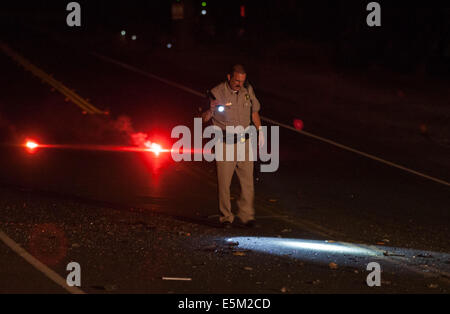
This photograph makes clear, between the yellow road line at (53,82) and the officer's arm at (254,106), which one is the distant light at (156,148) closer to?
the yellow road line at (53,82)

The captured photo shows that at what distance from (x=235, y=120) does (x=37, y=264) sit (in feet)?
10.2

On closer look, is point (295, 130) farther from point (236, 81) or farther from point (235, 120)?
point (236, 81)

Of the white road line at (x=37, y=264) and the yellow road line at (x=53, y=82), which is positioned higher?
the yellow road line at (x=53, y=82)

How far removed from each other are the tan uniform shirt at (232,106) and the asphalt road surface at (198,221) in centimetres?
129

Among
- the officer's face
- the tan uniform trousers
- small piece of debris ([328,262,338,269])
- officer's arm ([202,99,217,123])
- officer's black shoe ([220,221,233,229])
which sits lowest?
small piece of debris ([328,262,338,269])

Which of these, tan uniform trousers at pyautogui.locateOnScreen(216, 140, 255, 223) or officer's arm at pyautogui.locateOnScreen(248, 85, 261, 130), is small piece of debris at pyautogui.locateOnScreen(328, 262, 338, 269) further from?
officer's arm at pyautogui.locateOnScreen(248, 85, 261, 130)

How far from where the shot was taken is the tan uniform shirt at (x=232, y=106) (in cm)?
1045

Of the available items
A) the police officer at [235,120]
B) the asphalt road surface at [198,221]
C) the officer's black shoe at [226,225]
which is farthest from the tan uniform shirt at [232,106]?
the asphalt road surface at [198,221]

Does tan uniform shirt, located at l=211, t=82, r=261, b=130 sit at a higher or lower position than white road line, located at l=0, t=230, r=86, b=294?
higher

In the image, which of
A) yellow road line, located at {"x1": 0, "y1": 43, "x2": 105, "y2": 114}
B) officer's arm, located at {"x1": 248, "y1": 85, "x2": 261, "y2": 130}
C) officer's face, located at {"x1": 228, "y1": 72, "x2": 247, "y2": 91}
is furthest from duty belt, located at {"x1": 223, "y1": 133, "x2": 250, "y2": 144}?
yellow road line, located at {"x1": 0, "y1": 43, "x2": 105, "y2": 114}

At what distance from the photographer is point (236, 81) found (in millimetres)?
10352

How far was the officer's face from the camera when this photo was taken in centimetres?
1031

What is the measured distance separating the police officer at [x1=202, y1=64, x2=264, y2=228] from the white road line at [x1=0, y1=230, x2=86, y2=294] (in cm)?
255

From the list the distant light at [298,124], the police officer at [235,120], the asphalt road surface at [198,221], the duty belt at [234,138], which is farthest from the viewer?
the distant light at [298,124]
